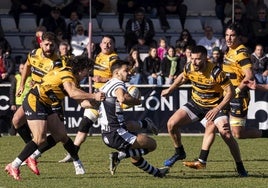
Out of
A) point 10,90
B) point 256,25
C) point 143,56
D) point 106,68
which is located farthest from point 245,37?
point 106,68

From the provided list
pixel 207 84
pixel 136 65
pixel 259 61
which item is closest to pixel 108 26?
pixel 136 65

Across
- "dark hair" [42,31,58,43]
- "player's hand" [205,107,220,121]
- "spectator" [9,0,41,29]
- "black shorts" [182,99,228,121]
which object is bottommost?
"black shorts" [182,99,228,121]

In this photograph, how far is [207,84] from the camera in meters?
14.2

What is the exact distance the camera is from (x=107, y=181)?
13039mm

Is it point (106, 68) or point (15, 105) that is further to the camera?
point (15, 105)

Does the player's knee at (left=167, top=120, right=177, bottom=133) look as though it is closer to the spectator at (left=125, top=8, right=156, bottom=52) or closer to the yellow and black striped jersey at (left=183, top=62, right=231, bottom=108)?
the yellow and black striped jersey at (left=183, top=62, right=231, bottom=108)

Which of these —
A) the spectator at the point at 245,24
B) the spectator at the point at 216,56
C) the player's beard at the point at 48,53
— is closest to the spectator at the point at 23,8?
the spectator at the point at 245,24

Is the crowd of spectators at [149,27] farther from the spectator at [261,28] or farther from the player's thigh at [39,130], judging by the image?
the player's thigh at [39,130]

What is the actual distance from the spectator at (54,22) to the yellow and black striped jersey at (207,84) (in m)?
11.0

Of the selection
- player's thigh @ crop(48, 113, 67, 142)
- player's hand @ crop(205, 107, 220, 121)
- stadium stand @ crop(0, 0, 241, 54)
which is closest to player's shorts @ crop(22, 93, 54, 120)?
player's thigh @ crop(48, 113, 67, 142)

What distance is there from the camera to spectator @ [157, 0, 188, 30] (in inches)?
1056

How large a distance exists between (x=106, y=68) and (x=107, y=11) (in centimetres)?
1093

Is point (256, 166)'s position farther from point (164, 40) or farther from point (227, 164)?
point (164, 40)

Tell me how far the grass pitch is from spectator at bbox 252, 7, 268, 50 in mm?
6851
